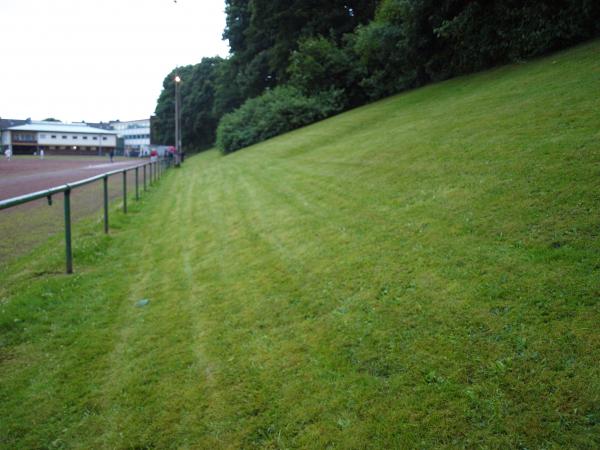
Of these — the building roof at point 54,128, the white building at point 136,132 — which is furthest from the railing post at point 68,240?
the white building at point 136,132

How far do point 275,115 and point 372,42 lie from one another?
8020mm

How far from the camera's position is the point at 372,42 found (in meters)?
24.3

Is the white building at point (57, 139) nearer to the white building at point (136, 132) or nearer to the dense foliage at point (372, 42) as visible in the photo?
the white building at point (136, 132)

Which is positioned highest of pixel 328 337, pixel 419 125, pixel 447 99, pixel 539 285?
pixel 447 99

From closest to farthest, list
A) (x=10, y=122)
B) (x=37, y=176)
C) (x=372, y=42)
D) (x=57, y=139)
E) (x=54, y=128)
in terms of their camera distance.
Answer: (x=37, y=176) < (x=372, y=42) < (x=57, y=139) < (x=54, y=128) < (x=10, y=122)

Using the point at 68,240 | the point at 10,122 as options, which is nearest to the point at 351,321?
the point at 68,240

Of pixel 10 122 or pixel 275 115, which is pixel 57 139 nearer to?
pixel 10 122

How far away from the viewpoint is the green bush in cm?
2842

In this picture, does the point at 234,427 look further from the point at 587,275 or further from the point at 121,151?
the point at 121,151

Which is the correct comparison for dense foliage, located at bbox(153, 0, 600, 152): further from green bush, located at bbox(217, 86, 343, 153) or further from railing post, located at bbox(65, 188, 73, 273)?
railing post, located at bbox(65, 188, 73, 273)

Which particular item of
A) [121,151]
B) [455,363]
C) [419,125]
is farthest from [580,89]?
[121,151]

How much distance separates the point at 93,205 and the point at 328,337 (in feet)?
34.0

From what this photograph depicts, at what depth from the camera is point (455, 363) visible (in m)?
3.09

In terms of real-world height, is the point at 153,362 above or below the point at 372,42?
below
